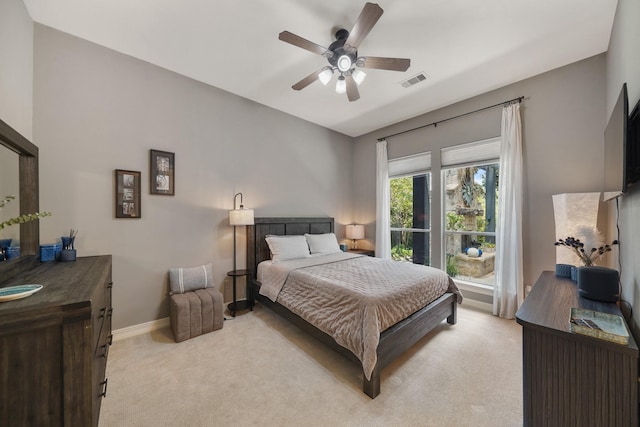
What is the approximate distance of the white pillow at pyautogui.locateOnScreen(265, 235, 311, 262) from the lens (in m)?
3.40

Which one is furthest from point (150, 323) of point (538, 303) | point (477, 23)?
point (477, 23)

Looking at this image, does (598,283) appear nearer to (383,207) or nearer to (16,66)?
(383,207)

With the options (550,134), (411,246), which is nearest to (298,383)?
(411,246)

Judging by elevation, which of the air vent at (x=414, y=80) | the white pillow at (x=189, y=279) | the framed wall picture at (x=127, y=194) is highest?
the air vent at (x=414, y=80)

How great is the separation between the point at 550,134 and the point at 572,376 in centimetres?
295

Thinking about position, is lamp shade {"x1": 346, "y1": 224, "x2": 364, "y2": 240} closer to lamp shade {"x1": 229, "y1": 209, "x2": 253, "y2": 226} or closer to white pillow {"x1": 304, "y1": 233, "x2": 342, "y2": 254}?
white pillow {"x1": 304, "y1": 233, "x2": 342, "y2": 254}

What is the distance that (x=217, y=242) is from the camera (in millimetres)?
3285

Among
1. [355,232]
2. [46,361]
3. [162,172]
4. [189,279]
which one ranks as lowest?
[189,279]

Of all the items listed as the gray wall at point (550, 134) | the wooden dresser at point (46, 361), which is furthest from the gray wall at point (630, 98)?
the wooden dresser at point (46, 361)

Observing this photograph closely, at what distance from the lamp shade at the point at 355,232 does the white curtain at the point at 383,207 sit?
365mm

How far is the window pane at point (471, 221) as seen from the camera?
342 cm

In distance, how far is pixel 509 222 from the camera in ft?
10.0

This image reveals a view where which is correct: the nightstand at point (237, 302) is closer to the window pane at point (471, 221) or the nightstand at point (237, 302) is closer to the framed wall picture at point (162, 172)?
the framed wall picture at point (162, 172)

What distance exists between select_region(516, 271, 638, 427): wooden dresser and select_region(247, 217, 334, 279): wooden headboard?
120 inches
